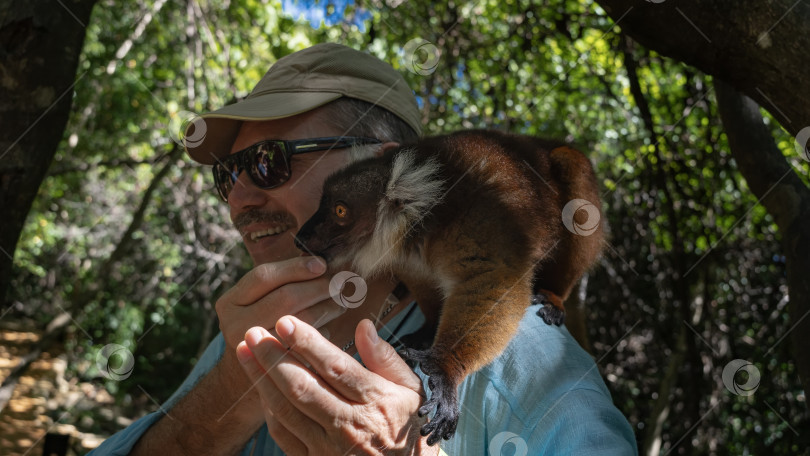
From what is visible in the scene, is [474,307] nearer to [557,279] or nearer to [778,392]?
[557,279]

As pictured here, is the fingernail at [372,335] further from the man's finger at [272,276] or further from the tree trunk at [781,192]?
the tree trunk at [781,192]

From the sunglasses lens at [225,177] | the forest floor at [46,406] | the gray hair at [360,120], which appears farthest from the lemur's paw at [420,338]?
the forest floor at [46,406]

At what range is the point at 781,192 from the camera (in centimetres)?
280

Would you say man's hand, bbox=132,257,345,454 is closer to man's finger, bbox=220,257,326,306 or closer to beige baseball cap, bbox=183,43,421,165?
man's finger, bbox=220,257,326,306

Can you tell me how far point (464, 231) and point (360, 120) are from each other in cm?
79

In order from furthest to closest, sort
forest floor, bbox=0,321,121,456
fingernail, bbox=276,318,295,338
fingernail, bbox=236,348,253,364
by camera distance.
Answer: forest floor, bbox=0,321,121,456, fingernail, bbox=236,348,253,364, fingernail, bbox=276,318,295,338

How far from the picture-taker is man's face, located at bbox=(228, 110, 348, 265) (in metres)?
2.76

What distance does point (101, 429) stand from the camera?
1082 cm

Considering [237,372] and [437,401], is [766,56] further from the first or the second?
[237,372]

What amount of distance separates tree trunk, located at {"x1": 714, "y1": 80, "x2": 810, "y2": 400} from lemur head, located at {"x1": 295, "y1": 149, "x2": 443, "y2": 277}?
1.52 metres

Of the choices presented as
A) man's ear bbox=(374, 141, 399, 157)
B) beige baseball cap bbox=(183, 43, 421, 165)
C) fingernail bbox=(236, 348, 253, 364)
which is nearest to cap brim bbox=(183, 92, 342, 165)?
beige baseball cap bbox=(183, 43, 421, 165)

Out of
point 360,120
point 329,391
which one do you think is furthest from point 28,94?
point 329,391

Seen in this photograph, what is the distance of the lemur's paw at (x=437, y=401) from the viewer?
1744 millimetres

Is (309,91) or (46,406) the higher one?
(309,91)
